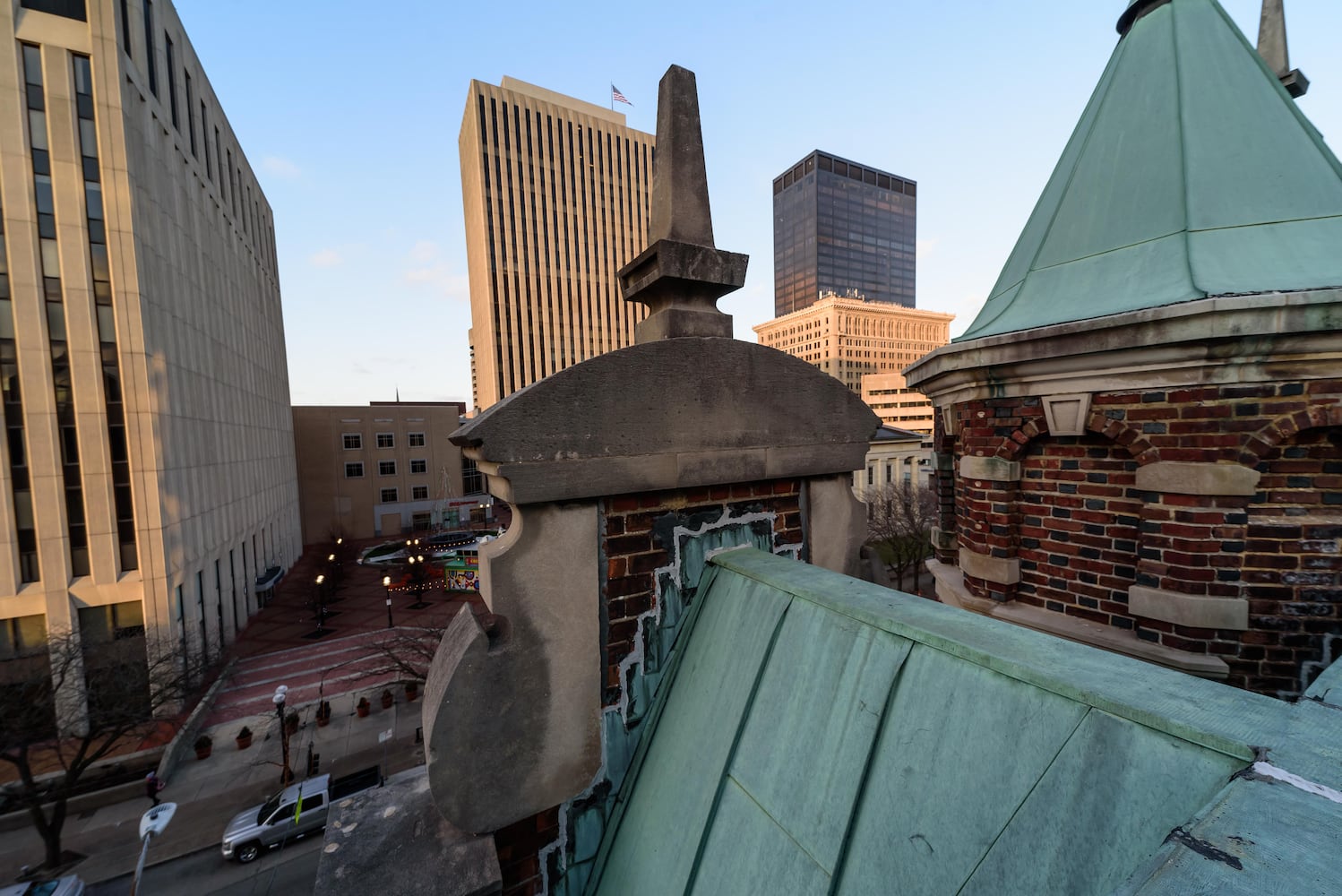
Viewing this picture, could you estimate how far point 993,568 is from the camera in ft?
14.2

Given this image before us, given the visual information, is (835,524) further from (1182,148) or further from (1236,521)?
(1182,148)

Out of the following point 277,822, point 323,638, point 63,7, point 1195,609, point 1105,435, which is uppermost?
point 63,7

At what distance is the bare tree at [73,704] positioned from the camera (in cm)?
1176

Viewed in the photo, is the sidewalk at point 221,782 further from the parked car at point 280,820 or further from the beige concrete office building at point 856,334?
the beige concrete office building at point 856,334

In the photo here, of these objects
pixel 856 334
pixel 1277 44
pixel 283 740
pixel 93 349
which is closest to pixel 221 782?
pixel 283 740

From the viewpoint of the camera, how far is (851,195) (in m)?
129

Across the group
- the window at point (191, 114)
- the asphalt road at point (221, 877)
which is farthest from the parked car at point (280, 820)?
the window at point (191, 114)

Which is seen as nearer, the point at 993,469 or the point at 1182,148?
the point at 1182,148

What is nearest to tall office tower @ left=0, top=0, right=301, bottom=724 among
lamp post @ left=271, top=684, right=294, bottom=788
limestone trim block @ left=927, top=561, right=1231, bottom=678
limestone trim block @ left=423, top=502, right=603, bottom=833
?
lamp post @ left=271, top=684, right=294, bottom=788

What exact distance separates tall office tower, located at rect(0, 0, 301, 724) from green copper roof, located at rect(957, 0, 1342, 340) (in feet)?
75.5

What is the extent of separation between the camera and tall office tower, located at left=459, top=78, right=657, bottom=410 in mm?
65250

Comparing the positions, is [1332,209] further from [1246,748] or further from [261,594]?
[261,594]

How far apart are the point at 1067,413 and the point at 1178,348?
723 mm

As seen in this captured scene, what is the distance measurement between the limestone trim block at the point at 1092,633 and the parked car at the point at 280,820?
520 inches
